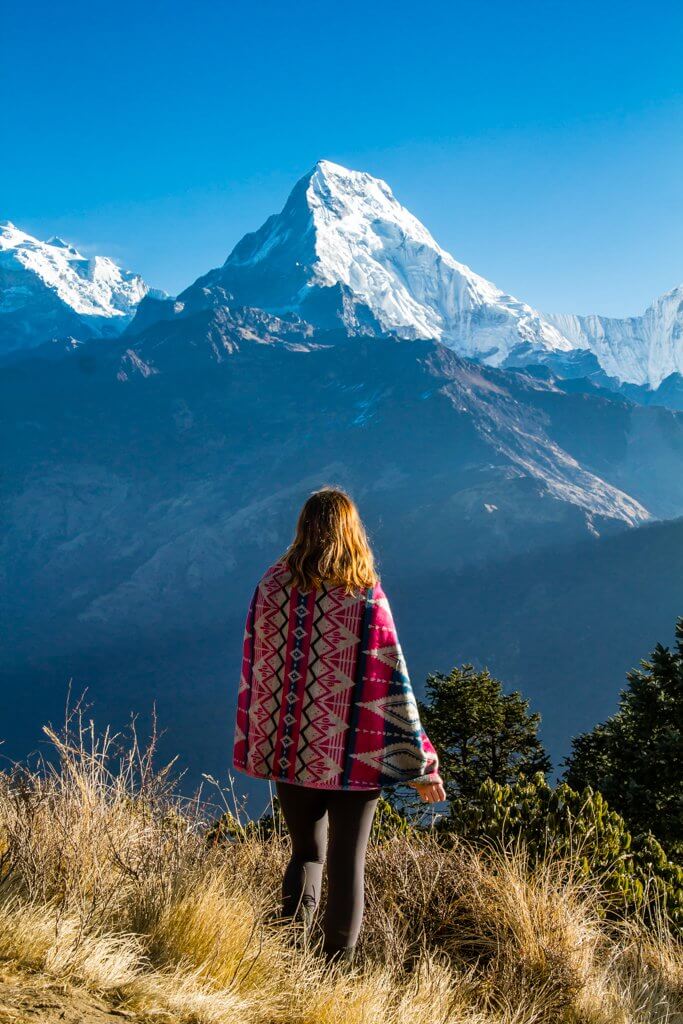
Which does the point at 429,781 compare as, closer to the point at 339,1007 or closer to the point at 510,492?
the point at 339,1007

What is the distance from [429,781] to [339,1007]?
944 millimetres

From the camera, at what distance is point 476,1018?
8.02 ft

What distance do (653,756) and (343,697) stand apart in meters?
10.8

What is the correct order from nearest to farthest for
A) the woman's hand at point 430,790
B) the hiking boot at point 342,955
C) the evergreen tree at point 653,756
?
the hiking boot at point 342,955 → the woman's hand at point 430,790 → the evergreen tree at point 653,756

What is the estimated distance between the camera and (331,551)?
2967mm

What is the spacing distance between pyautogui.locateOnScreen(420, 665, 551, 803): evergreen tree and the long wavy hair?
18.3 meters

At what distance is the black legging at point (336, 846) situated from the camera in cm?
293

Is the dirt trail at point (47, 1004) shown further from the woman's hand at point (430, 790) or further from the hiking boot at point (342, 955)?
the woman's hand at point (430, 790)

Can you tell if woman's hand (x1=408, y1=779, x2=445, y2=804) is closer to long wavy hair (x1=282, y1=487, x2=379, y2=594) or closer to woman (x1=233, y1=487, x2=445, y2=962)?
woman (x1=233, y1=487, x2=445, y2=962)

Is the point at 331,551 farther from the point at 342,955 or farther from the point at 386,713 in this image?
the point at 342,955

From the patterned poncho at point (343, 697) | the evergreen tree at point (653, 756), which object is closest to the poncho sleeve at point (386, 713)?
the patterned poncho at point (343, 697)

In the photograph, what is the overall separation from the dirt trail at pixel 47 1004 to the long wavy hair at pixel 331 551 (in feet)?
5.08

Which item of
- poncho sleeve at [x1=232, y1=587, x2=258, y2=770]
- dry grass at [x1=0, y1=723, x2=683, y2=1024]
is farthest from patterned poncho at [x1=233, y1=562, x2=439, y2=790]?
dry grass at [x1=0, y1=723, x2=683, y2=1024]

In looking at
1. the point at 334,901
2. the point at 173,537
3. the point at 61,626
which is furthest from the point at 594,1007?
the point at 173,537
